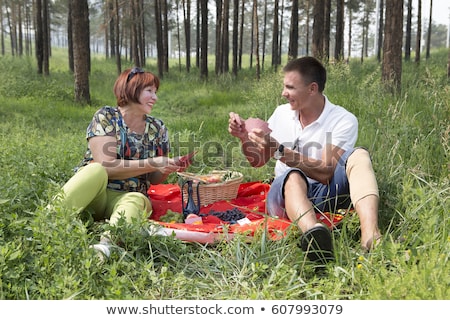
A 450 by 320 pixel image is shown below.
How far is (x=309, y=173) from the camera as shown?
331 centimetres

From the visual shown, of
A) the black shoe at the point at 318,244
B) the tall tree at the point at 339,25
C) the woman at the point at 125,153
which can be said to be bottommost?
the black shoe at the point at 318,244

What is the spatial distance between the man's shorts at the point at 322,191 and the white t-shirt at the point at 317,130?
0.18 metres

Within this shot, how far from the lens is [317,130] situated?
11.4ft

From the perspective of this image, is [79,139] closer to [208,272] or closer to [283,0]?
[208,272]

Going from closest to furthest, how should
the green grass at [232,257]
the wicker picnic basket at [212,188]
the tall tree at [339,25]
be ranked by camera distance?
the green grass at [232,257]
the wicker picnic basket at [212,188]
the tall tree at [339,25]

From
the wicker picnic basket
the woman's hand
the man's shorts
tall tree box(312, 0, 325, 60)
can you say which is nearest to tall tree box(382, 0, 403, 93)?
tall tree box(312, 0, 325, 60)

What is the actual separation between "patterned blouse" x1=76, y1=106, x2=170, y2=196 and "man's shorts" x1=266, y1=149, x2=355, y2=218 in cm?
102

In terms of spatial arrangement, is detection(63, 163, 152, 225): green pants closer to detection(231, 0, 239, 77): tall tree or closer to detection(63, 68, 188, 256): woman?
detection(63, 68, 188, 256): woman

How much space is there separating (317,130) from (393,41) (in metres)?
5.02

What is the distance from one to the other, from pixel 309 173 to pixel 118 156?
1.44 meters

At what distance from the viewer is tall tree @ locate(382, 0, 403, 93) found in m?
7.57

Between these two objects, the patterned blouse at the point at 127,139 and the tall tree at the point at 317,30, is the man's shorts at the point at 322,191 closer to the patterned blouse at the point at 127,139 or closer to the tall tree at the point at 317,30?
the patterned blouse at the point at 127,139

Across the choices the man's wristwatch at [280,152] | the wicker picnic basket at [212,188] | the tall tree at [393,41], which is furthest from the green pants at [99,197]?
the tall tree at [393,41]

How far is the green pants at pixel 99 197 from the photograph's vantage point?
118 inches
